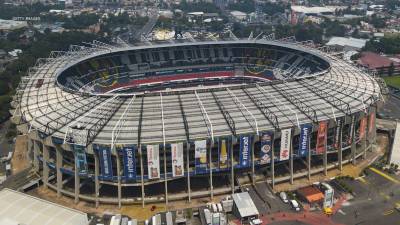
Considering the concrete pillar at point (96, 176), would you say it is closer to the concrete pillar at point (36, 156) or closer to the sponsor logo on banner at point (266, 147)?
the concrete pillar at point (36, 156)

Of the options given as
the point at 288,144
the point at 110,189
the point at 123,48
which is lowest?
the point at 110,189

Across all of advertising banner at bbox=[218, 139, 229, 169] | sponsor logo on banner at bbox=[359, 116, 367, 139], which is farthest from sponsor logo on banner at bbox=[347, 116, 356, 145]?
advertising banner at bbox=[218, 139, 229, 169]

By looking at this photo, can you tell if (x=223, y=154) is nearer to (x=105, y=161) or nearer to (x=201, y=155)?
(x=201, y=155)

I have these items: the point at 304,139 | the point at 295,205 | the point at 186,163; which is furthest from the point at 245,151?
the point at 295,205

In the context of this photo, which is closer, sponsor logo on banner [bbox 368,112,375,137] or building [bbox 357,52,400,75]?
sponsor logo on banner [bbox 368,112,375,137]

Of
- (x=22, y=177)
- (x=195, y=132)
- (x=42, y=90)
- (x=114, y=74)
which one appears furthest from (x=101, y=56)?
(x=195, y=132)

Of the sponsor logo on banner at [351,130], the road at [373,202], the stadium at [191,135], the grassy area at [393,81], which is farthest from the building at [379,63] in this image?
the road at [373,202]

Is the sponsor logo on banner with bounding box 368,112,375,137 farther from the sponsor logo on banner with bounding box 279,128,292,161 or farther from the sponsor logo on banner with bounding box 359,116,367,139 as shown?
the sponsor logo on banner with bounding box 279,128,292,161

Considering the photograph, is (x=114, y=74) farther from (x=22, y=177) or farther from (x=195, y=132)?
(x=195, y=132)
